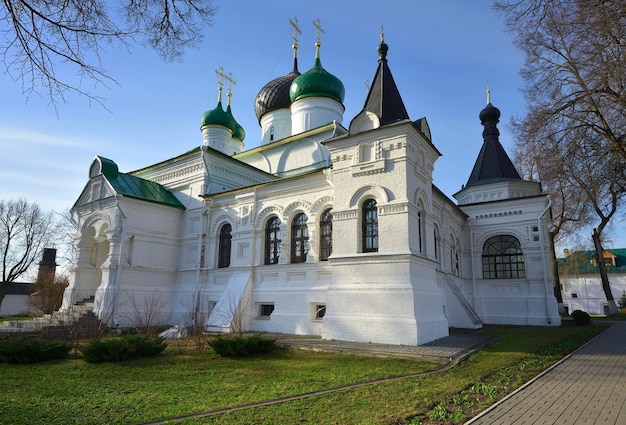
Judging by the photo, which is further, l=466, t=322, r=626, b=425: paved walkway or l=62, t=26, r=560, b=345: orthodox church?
l=62, t=26, r=560, b=345: orthodox church

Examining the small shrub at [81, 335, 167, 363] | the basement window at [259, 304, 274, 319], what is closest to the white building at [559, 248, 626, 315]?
the basement window at [259, 304, 274, 319]

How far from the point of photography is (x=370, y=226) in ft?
38.5

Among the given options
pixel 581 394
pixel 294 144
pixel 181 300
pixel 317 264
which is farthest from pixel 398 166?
pixel 181 300

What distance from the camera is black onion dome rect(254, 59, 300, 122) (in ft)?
72.1

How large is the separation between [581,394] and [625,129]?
22.4ft

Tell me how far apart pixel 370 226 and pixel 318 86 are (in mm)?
10276

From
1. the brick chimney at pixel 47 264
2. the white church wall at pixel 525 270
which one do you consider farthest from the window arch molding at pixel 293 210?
the brick chimney at pixel 47 264

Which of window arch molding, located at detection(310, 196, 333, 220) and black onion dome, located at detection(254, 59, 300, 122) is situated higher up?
black onion dome, located at detection(254, 59, 300, 122)

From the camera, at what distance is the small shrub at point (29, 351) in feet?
26.1

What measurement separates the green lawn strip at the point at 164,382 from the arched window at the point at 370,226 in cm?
362

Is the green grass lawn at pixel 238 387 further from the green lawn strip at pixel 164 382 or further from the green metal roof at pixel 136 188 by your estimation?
the green metal roof at pixel 136 188

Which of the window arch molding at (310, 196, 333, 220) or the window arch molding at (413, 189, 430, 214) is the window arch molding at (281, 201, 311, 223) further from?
the window arch molding at (413, 189, 430, 214)

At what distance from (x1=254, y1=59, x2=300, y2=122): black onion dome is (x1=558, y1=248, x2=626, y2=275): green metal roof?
1053 inches

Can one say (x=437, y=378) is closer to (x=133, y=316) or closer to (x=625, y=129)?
(x=625, y=129)
